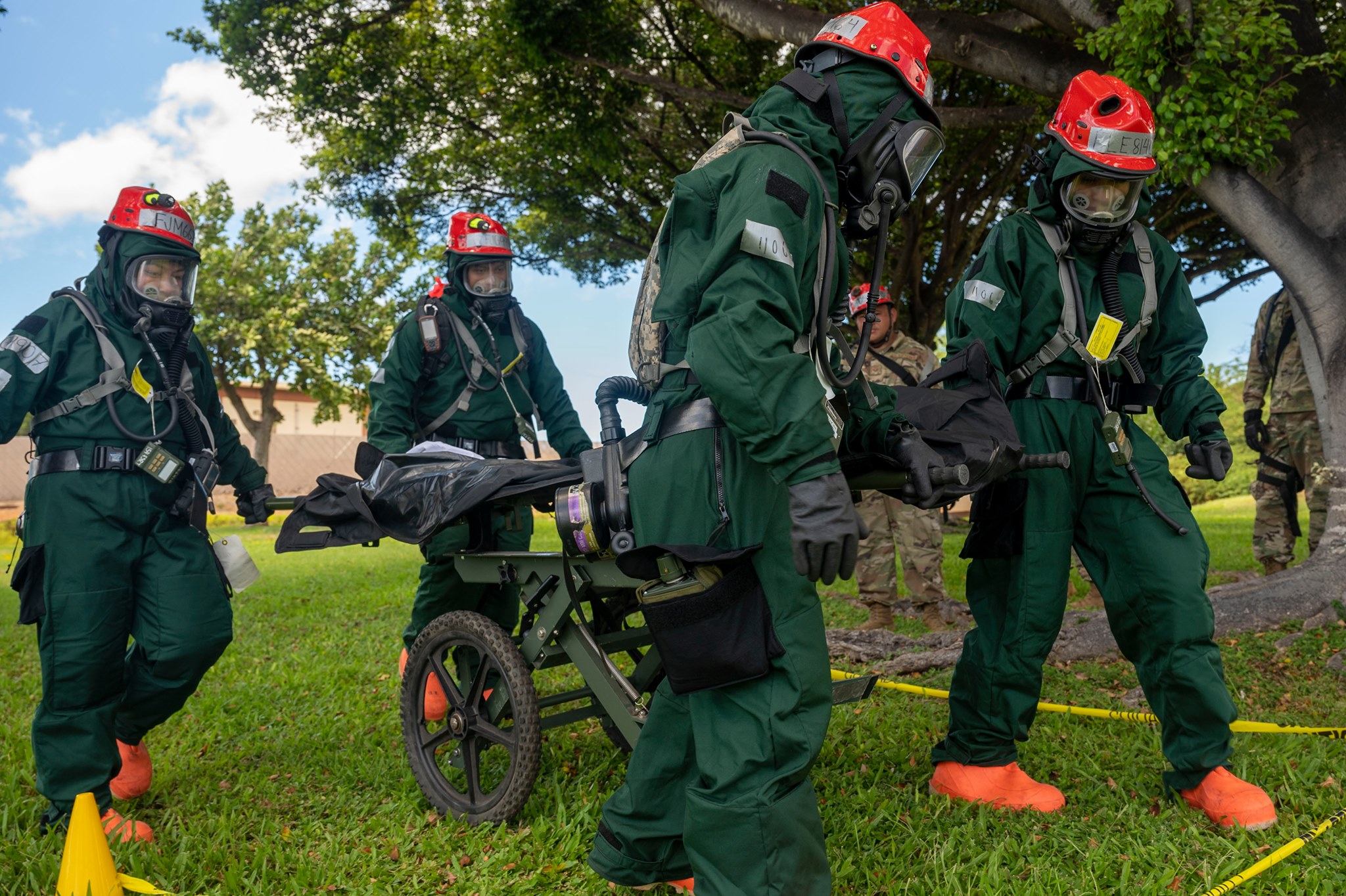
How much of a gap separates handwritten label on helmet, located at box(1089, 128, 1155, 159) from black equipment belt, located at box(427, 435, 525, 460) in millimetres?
3192

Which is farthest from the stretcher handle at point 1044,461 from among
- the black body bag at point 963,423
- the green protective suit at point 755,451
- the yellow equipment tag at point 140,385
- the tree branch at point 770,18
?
the tree branch at point 770,18

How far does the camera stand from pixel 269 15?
11094mm

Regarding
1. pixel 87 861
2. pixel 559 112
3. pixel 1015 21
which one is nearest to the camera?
pixel 87 861

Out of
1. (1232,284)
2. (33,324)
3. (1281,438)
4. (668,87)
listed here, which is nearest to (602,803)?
(33,324)

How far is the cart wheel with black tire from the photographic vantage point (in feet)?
11.2

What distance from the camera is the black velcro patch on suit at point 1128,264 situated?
3648 mm

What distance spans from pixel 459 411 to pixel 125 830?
2553 millimetres

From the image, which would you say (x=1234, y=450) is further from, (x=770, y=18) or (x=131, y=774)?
(x=131, y=774)

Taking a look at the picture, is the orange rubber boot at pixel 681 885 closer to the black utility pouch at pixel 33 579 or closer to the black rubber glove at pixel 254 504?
the black rubber glove at pixel 254 504

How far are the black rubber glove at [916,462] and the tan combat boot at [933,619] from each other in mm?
4477

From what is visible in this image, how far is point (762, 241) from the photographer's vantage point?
7.35 ft

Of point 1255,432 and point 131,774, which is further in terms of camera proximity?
point 1255,432

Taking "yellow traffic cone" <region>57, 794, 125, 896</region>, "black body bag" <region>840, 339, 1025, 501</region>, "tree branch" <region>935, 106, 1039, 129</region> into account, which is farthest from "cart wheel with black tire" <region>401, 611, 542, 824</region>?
"tree branch" <region>935, 106, 1039, 129</region>

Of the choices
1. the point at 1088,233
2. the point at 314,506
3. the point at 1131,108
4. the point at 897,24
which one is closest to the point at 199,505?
the point at 314,506
